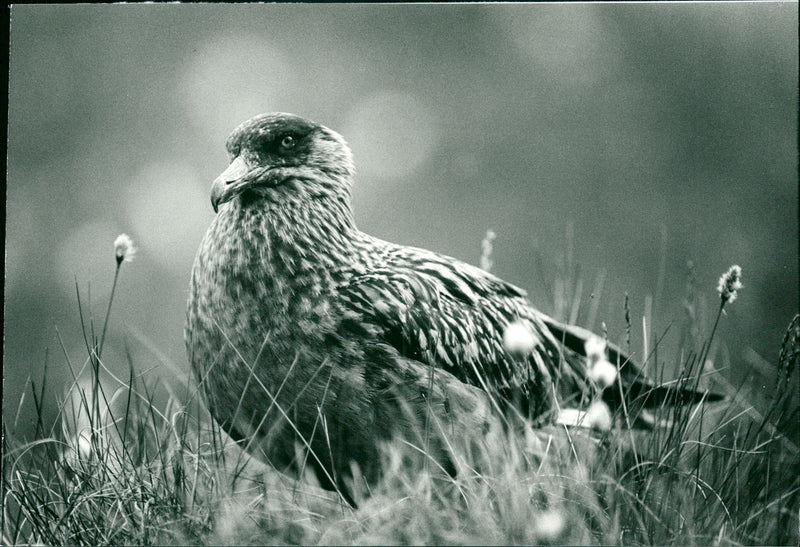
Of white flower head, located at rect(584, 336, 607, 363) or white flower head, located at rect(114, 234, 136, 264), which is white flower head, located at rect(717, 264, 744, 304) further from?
white flower head, located at rect(114, 234, 136, 264)

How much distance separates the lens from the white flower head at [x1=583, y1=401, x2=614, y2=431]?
299 cm

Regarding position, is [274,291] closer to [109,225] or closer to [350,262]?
[350,262]

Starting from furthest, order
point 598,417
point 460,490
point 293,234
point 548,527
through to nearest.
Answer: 1. point 293,234
2. point 598,417
3. point 460,490
4. point 548,527

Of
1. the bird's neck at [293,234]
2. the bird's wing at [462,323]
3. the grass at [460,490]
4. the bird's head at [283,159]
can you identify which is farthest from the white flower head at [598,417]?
the bird's head at [283,159]

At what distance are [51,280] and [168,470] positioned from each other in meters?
1.22

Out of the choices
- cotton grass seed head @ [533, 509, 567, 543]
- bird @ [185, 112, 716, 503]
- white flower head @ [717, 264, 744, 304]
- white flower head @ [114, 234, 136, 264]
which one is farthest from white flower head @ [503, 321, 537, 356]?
white flower head @ [114, 234, 136, 264]

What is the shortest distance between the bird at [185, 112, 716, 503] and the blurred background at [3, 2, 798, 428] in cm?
29

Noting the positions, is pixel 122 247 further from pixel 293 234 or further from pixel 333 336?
pixel 333 336

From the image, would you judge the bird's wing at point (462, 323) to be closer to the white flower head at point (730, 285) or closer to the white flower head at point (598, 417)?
the white flower head at point (598, 417)

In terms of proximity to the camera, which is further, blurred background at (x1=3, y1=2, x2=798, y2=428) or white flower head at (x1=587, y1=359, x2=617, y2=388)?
blurred background at (x1=3, y1=2, x2=798, y2=428)

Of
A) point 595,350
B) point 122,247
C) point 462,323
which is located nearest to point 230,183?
point 122,247

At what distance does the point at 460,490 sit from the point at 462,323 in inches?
32.6

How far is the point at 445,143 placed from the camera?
3846mm

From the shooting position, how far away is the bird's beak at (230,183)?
3.12 meters
